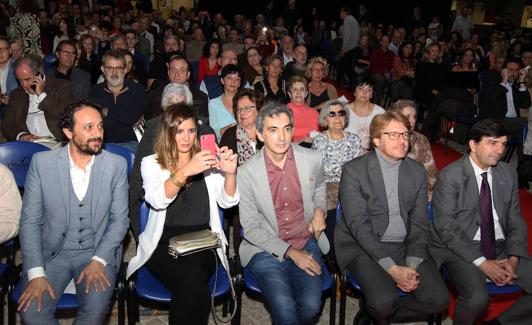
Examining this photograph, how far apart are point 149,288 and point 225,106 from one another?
2427 mm

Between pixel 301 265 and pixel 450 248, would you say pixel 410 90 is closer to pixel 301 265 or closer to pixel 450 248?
pixel 450 248

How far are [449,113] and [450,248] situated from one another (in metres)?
4.36

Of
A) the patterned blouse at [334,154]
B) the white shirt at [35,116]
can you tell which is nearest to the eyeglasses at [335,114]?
the patterned blouse at [334,154]

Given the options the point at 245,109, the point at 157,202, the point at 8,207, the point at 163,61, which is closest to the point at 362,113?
the point at 245,109

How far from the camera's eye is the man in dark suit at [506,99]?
632 centimetres

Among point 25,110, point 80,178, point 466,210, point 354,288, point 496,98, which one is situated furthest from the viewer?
point 496,98

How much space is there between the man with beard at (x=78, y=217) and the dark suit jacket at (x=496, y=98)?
211 inches

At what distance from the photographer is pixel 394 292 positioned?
2.72m

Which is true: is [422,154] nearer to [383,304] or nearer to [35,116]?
[383,304]

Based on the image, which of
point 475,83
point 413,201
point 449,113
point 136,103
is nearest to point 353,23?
point 475,83

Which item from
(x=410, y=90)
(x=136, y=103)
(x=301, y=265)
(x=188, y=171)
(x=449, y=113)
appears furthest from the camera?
(x=410, y=90)

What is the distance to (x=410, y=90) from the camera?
8336mm

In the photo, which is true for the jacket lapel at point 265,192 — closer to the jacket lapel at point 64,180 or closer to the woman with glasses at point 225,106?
the jacket lapel at point 64,180

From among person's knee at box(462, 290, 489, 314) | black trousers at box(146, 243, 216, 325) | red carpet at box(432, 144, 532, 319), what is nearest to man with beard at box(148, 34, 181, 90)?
red carpet at box(432, 144, 532, 319)
